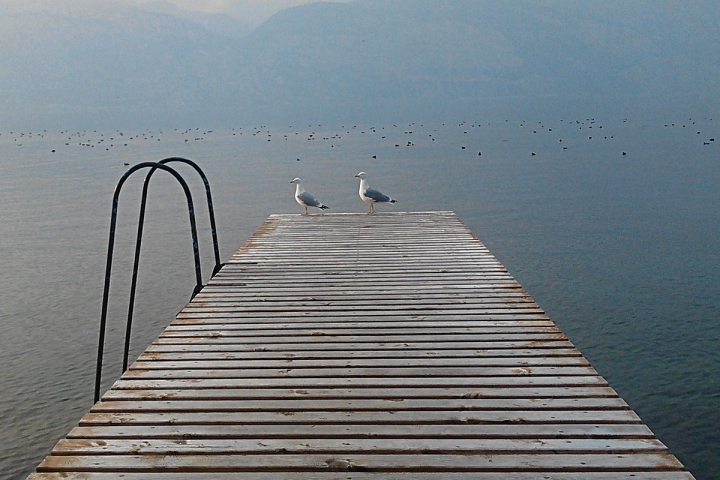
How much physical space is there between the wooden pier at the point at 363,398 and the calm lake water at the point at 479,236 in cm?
317

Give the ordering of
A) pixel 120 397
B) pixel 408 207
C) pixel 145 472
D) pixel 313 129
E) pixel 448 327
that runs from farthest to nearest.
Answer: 1. pixel 313 129
2. pixel 408 207
3. pixel 448 327
4. pixel 120 397
5. pixel 145 472

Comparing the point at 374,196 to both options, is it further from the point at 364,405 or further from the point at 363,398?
the point at 364,405

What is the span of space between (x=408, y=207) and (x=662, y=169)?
42.8 feet

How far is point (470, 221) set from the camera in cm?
1972

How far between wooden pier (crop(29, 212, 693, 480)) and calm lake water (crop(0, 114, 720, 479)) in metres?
3.17

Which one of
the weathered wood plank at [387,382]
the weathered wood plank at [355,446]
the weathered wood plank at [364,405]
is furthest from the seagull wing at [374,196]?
the weathered wood plank at [355,446]

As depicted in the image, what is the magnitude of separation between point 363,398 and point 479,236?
13070 mm

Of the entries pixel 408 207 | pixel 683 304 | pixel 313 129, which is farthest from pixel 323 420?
pixel 313 129

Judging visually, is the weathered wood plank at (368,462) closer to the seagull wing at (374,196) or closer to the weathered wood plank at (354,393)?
the weathered wood plank at (354,393)

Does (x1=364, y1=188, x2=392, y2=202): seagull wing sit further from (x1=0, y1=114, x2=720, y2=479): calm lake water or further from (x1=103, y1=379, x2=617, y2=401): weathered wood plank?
(x1=103, y1=379, x2=617, y2=401): weathered wood plank

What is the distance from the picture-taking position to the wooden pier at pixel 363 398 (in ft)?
14.0

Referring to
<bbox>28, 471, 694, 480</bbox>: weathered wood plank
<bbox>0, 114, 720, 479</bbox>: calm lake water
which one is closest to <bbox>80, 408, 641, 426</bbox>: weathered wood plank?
<bbox>28, 471, 694, 480</bbox>: weathered wood plank

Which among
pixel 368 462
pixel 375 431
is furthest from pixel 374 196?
pixel 368 462

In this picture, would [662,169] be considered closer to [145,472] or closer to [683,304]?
[683,304]
